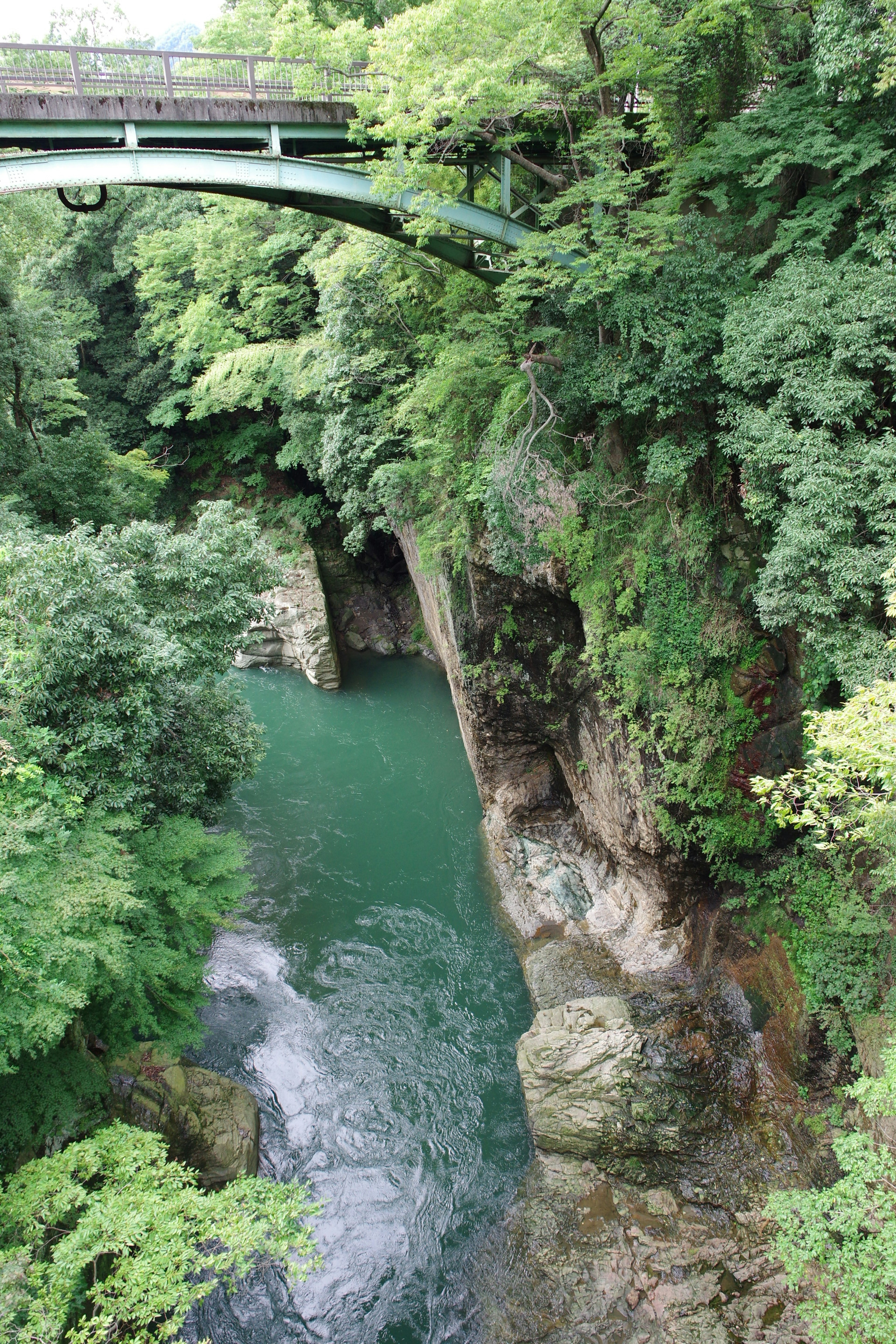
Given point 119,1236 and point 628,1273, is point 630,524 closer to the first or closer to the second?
point 628,1273

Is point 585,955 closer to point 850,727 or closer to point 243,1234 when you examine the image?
point 243,1234

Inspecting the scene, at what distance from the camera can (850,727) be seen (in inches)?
204

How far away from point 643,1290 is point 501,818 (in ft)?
25.1

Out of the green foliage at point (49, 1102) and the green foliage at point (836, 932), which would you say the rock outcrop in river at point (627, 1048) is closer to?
the green foliage at point (836, 932)

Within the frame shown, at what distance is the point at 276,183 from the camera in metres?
10.7

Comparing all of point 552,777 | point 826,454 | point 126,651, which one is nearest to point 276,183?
point 126,651

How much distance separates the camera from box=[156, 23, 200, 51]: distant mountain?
59.1 m

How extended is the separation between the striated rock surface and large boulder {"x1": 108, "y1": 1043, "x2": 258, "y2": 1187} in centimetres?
1217

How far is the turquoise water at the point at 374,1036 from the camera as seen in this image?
8227 mm

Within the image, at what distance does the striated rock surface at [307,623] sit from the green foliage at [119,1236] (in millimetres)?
14368

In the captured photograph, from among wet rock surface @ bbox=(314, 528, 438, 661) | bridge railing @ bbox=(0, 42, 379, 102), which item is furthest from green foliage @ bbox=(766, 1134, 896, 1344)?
wet rock surface @ bbox=(314, 528, 438, 661)

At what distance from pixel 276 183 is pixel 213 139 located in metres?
1.17

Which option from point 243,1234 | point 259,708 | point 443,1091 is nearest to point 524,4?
point 243,1234

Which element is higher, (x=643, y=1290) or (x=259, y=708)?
(x=259, y=708)
